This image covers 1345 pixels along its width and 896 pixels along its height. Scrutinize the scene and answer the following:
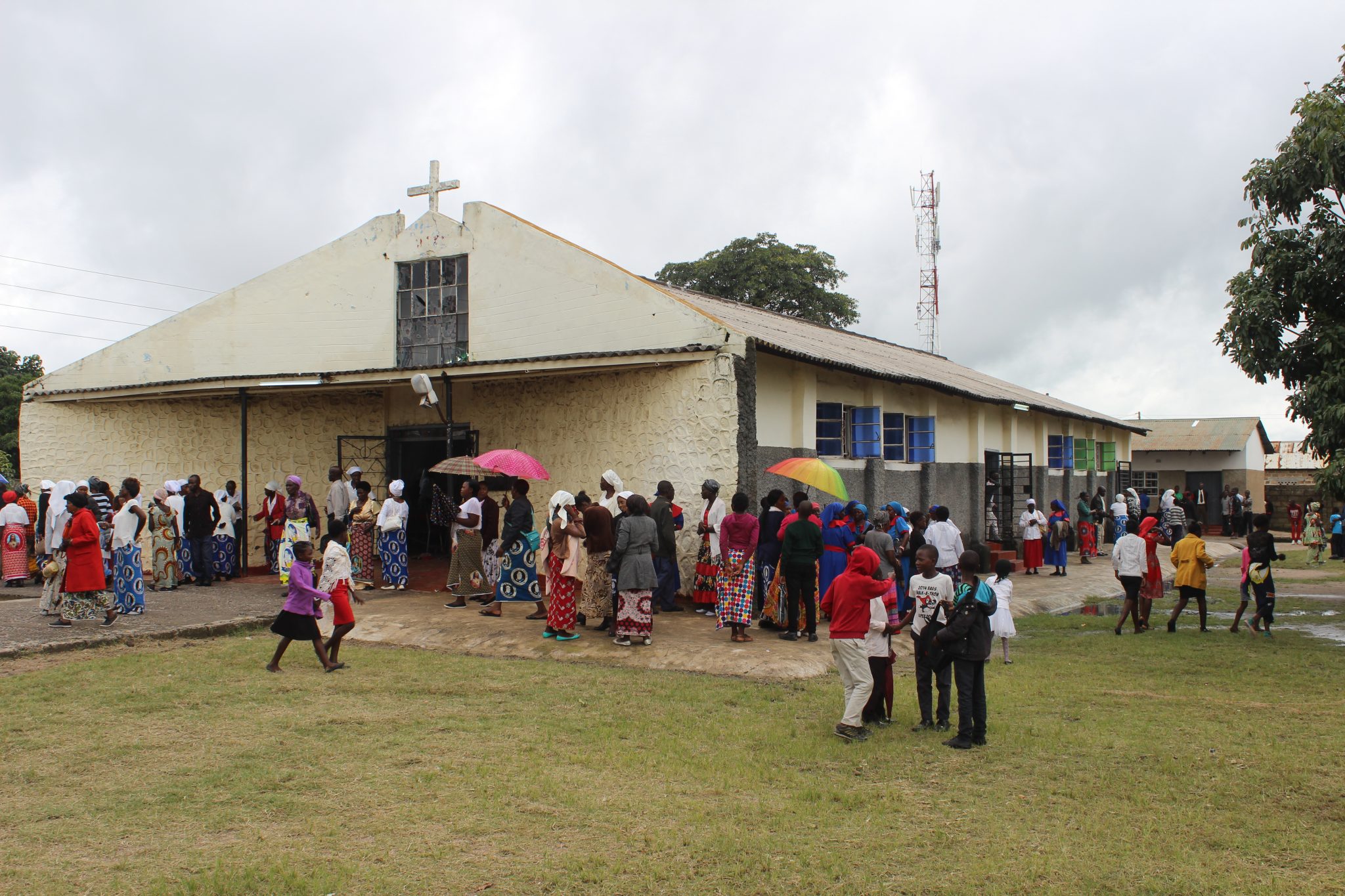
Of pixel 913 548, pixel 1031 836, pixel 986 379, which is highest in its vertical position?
pixel 986 379

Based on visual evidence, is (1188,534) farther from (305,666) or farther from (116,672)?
(116,672)

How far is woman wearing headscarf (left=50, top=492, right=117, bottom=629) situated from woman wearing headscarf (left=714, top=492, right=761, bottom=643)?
6413 mm

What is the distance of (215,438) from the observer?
54.2ft

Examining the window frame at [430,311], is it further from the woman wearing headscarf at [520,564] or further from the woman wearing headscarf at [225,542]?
the woman wearing headscarf at [520,564]

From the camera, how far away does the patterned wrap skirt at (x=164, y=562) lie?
13273 mm

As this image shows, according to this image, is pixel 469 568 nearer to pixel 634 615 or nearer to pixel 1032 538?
pixel 634 615

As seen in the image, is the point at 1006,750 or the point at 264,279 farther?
the point at 264,279

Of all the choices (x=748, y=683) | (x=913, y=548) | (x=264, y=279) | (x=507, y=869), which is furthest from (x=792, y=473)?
(x=264, y=279)

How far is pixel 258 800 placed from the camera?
5254 millimetres

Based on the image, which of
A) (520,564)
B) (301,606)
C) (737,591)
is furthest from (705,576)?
(301,606)

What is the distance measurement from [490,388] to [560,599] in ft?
19.0

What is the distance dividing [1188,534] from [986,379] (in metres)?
15.3

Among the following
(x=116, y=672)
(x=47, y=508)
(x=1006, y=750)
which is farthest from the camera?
(x=47, y=508)

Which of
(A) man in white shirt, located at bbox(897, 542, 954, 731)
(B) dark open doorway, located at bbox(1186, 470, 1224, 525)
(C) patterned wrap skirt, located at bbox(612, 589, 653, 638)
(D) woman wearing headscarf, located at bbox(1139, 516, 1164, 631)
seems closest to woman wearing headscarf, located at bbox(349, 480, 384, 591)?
(C) patterned wrap skirt, located at bbox(612, 589, 653, 638)
